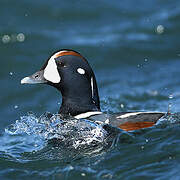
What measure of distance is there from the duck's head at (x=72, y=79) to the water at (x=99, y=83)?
351mm

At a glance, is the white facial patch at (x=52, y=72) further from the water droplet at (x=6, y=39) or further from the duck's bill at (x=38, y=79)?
the water droplet at (x=6, y=39)

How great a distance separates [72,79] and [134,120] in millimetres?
977

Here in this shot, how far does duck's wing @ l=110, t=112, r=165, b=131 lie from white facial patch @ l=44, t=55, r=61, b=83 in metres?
0.90

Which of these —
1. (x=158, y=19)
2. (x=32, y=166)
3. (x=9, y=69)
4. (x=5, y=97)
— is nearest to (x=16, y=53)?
(x=9, y=69)

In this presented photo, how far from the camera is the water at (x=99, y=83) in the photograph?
14.5 ft

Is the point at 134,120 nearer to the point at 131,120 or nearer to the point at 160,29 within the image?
the point at 131,120

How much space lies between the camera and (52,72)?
→ 16.9ft

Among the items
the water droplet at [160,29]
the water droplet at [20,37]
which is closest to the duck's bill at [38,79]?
the water droplet at [20,37]

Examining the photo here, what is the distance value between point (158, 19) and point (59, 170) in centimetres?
636

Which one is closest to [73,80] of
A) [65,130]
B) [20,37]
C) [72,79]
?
[72,79]

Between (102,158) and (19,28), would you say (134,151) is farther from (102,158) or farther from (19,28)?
(19,28)

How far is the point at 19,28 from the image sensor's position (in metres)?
9.45

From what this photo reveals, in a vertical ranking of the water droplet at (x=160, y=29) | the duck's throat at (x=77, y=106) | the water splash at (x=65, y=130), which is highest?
the water droplet at (x=160, y=29)

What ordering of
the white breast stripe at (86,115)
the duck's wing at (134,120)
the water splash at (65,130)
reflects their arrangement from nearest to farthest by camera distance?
the duck's wing at (134,120) → the water splash at (65,130) → the white breast stripe at (86,115)
